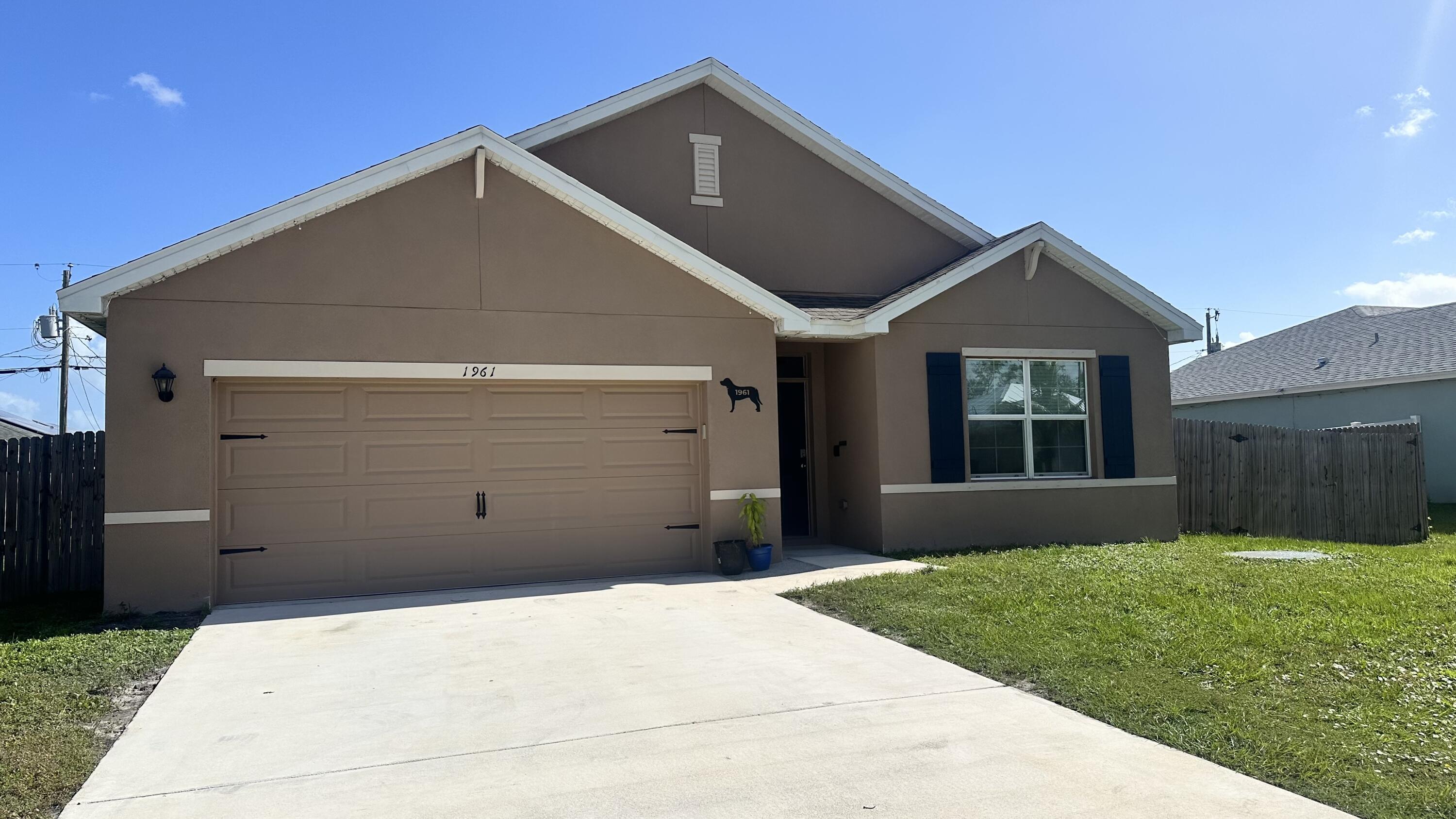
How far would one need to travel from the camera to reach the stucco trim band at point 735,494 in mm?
10180

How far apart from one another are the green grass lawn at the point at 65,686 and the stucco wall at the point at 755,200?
704cm

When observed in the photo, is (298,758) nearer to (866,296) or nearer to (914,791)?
(914,791)

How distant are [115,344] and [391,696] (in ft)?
15.9

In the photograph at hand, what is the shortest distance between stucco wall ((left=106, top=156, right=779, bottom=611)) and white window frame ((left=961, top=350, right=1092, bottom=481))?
8.96 feet

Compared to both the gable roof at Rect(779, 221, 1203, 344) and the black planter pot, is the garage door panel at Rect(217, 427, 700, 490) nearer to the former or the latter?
the black planter pot

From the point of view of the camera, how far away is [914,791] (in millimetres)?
4035

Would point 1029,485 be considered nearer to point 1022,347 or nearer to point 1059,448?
point 1059,448

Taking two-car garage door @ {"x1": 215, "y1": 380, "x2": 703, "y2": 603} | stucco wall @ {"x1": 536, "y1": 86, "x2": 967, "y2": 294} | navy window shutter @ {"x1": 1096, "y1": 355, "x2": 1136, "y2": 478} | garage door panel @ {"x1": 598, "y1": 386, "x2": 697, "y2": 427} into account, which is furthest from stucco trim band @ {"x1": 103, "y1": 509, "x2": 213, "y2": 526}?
navy window shutter @ {"x1": 1096, "y1": 355, "x2": 1136, "y2": 478}

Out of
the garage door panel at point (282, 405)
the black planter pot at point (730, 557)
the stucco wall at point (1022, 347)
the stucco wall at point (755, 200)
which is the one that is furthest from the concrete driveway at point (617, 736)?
the stucco wall at point (755, 200)

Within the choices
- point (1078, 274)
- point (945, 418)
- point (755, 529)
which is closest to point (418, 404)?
point (755, 529)

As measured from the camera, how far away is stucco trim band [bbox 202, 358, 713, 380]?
343 inches

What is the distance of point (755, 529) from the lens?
398 inches

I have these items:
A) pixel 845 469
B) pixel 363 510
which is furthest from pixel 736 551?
pixel 363 510

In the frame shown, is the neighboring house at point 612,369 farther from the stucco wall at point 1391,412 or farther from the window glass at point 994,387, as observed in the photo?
the stucco wall at point 1391,412
